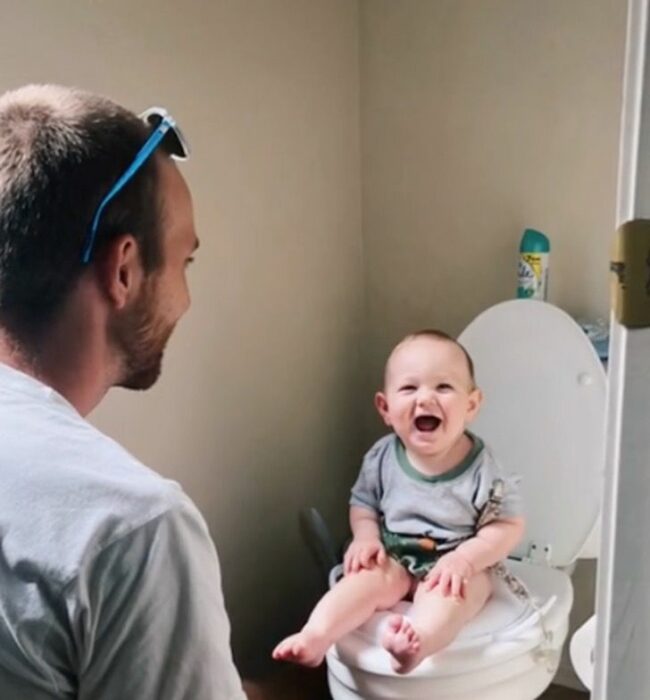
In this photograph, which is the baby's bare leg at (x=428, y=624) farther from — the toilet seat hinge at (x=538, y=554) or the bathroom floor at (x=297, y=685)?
the bathroom floor at (x=297, y=685)

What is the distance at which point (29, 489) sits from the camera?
2.42 ft

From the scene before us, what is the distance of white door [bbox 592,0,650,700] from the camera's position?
60 cm

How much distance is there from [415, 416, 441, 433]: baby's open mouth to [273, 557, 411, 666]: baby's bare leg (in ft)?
0.74

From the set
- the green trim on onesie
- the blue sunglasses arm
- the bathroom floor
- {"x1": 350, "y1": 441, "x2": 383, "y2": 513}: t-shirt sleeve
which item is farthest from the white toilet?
the blue sunglasses arm

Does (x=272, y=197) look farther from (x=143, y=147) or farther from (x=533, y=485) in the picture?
(x=143, y=147)

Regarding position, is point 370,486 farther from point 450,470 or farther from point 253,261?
point 253,261

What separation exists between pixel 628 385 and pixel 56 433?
1.40 ft

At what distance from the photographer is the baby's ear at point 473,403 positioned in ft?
5.60

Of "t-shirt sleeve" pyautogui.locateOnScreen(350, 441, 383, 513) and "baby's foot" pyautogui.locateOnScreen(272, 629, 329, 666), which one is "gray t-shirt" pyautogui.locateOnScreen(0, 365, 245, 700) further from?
"t-shirt sleeve" pyautogui.locateOnScreen(350, 441, 383, 513)

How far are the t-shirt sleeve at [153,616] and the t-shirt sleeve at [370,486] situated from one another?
0.97 m

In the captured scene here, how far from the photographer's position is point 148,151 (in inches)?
36.1

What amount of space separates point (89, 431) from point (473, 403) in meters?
1.02

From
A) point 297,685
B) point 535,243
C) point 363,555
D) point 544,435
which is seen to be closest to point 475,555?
point 363,555

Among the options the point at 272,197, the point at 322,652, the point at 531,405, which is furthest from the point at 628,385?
the point at 272,197
